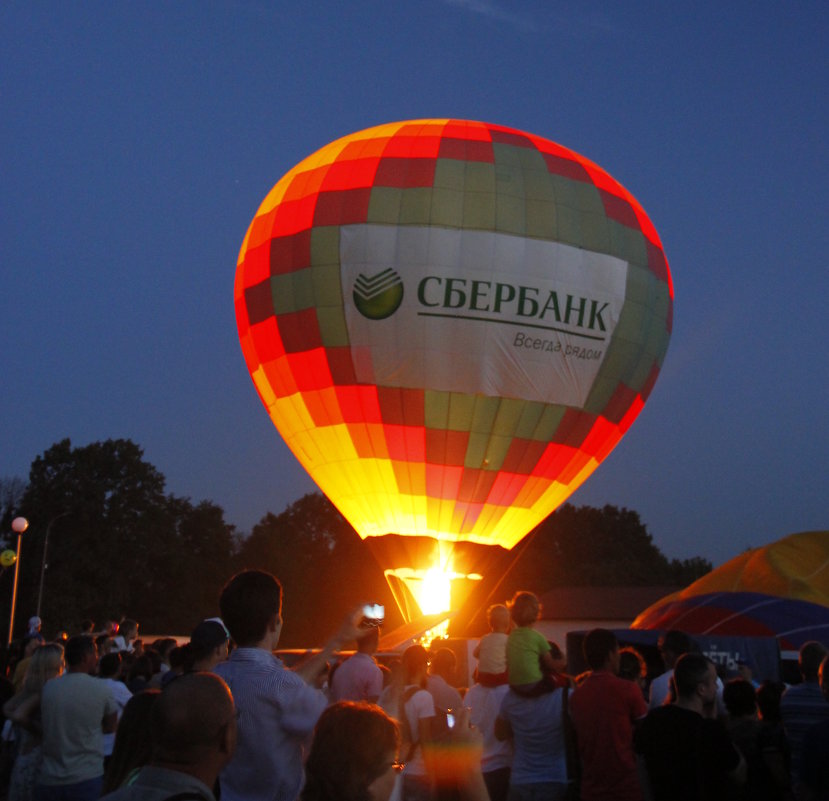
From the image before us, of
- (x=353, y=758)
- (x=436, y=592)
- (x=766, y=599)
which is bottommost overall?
(x=353, y=758)

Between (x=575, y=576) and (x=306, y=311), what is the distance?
36.6 metres

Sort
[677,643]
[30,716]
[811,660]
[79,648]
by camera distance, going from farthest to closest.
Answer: [677,643] → [30,716] → [79,648] → [811,660]

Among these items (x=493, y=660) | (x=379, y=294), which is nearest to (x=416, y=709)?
(x=493, y=660)

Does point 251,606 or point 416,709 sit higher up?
point 251,606

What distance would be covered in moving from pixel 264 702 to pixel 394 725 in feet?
3.33

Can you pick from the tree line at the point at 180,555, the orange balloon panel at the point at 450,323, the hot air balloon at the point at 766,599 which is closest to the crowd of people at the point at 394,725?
the hot air balloon at the point at 766,599

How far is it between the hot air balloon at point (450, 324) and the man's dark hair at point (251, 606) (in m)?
11.6

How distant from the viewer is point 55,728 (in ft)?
16.5

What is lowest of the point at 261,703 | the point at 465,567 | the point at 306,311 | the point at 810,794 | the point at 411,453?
the point at 810,794

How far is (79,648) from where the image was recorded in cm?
513

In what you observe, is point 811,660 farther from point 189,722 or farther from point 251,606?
point 189,722

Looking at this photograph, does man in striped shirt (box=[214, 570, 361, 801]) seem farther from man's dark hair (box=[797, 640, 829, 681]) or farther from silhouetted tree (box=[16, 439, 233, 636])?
silhouetted tree (box=[16, 439, 233, 636])

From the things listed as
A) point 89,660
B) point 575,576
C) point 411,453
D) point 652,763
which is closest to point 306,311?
point 411,453

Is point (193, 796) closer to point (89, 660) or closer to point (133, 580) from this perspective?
point (89, 660)
